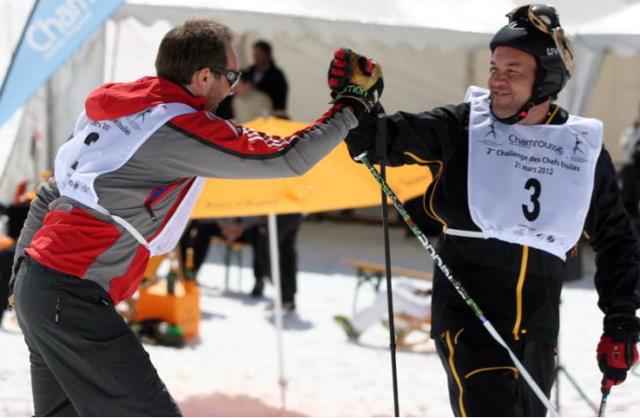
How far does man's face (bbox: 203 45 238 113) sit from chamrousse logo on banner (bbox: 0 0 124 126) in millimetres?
2427

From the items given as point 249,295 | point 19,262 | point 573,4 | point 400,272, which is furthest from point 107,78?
point 19,262

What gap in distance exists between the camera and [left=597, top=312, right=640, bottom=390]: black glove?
Answer: 3.45 m

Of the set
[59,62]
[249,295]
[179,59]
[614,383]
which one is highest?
[179,59]

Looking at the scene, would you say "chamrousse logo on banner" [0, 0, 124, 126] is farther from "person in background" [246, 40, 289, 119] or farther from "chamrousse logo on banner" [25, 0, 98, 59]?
"person in background" [246, 40, 289, 119]

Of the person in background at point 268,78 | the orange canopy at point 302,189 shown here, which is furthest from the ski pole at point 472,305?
the person in background at point 268,78

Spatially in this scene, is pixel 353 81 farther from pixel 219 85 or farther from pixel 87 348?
pixel 87 348

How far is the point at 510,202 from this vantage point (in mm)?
3320

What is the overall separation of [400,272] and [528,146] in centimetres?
447

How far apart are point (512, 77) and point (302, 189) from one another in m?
2.62

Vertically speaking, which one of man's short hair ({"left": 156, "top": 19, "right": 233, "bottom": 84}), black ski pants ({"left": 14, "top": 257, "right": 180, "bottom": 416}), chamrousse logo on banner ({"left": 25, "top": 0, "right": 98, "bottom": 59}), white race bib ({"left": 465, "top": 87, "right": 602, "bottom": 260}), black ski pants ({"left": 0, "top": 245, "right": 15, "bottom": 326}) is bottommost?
black ski pants ({"left": 0, "top": 245, "right": 15, "bottom": 326})

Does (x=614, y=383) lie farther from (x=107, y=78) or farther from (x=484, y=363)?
(x=107, y=78)


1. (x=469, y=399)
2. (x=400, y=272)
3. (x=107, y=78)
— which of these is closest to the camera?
(x=469, y=399)

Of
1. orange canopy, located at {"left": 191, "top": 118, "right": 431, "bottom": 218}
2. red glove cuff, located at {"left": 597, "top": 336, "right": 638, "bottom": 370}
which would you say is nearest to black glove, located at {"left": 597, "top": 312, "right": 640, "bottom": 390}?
red glove cuff, located at {"left": 597, "top": 336, "right": 638, "bottom": 370}

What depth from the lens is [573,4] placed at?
29.9ft
